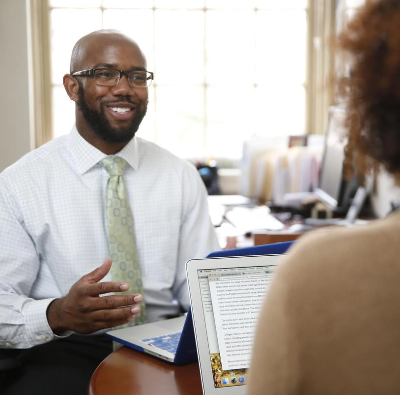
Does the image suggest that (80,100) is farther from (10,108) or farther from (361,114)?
(361,114)

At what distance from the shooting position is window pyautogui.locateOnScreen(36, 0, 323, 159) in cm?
458

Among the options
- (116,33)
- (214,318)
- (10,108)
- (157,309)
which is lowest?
(157,309)

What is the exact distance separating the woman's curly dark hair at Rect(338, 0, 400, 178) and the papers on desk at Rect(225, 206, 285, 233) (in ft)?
6.78

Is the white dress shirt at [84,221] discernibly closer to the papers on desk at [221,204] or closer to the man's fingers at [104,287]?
the man's fingers at [104,287]

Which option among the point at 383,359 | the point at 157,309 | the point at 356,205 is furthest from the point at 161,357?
the point at 356,205

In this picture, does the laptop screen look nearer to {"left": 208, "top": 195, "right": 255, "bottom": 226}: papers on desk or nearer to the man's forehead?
the man's forehead

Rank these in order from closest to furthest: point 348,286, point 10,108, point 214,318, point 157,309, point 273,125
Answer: point 348,286
point 214,318
point 157,309
point 10,108
point 273,125

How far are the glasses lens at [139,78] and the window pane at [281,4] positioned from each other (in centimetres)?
295

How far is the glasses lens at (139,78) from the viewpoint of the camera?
192cm

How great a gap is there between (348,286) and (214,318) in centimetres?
49

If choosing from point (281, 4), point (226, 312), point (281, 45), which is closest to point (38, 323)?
point (226, 312)

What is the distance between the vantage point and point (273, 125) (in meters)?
4.75

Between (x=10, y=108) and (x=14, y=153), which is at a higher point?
(x=10, y=108)

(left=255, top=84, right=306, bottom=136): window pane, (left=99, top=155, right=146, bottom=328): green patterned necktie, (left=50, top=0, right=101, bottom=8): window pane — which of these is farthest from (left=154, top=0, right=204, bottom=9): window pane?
(left=99, top=155, right=146, bottom=328): green patterned necktie
